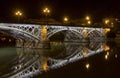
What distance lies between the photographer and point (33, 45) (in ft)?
223

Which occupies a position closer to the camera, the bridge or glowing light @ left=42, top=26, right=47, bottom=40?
the bridge

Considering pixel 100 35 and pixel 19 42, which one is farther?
pixel 100 35

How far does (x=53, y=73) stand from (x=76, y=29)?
55.0 meters

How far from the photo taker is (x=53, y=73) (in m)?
33.2

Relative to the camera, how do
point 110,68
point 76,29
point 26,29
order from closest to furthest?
point 110,68 → point 26,29 → point 76,29

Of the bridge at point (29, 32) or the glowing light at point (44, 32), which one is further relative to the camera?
the glowing light at point (44, 32)

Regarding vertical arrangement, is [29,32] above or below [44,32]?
above

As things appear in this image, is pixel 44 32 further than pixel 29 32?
Yes

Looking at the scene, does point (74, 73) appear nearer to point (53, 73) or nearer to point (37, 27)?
point (53, 73)

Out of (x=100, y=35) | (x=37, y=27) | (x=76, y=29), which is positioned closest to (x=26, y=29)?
(x=37, y=27)

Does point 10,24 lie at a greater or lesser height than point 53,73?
greater

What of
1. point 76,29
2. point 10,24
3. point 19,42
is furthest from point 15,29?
point 76,29

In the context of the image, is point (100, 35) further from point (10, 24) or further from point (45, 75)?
point (45, 75)

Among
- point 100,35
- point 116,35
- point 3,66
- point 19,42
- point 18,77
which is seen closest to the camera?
Result: point 18,77
